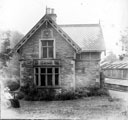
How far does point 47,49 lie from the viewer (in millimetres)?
10867

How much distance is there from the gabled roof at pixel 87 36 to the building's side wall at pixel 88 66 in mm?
580

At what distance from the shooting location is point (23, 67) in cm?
1116

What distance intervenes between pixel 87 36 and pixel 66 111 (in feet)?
21.5

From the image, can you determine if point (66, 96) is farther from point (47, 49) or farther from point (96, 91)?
point (47, 49)

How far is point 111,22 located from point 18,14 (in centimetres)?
484

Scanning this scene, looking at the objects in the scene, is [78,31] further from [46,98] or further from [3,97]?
[3,97]

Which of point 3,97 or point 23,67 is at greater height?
point 23,67

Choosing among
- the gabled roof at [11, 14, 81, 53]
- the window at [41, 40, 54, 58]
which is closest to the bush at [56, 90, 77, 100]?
the window at [41, 40, 54, 58]

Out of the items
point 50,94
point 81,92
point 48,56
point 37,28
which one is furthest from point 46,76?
point 37,28

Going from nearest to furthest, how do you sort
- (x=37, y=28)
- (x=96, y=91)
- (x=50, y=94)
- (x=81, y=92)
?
(x=50, y=94), (x=37, y=28), (x=81, y=92), (x=96, y=91)

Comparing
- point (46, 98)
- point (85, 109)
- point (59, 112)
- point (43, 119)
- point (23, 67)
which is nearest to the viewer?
point (43, 119)

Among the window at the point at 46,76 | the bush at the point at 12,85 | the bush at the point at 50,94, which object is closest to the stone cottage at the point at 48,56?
the window at the point at 46,76

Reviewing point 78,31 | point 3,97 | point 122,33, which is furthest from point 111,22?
point 3,97

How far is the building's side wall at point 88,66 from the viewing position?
12.3m
